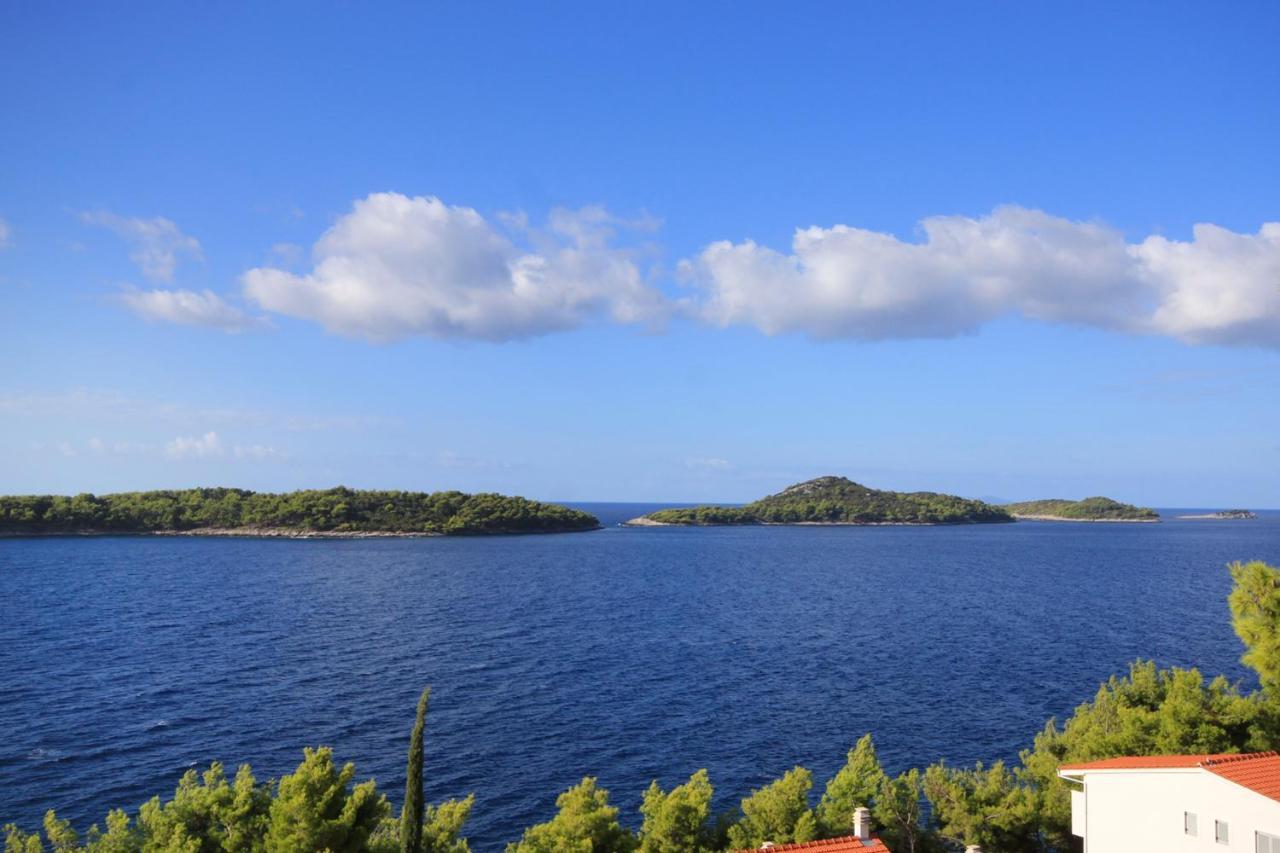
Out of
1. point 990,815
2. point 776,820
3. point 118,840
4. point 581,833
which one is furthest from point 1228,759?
point 118,840

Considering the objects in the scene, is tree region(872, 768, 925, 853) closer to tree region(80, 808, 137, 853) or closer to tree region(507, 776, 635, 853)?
tree region(507, 776, 635, 853)

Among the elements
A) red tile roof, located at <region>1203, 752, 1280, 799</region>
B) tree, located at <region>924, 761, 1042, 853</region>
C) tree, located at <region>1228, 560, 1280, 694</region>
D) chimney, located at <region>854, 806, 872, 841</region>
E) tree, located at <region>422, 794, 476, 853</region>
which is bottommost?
tree, located at <region>924, 761, 1042, 853</region>

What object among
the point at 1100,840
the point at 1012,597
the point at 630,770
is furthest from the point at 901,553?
the point at 1100,840

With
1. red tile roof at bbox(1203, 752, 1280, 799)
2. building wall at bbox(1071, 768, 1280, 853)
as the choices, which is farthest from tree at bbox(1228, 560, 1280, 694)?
building wall at bbox(1071, 768, 1280, 853)

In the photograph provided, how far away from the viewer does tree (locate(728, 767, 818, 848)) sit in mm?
25719

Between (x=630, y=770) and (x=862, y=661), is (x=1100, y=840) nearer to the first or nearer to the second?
(x=630, y=770)

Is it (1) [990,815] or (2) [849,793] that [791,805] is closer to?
(2) [849,793]

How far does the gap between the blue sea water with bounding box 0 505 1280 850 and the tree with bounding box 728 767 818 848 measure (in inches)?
410

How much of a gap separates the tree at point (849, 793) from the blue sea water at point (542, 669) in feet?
35.2

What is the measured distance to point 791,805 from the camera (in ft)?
85.8

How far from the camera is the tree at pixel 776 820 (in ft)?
84.4

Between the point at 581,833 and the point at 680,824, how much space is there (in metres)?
3.14

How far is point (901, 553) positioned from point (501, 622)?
114m

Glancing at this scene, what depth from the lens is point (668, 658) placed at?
2598 inches
